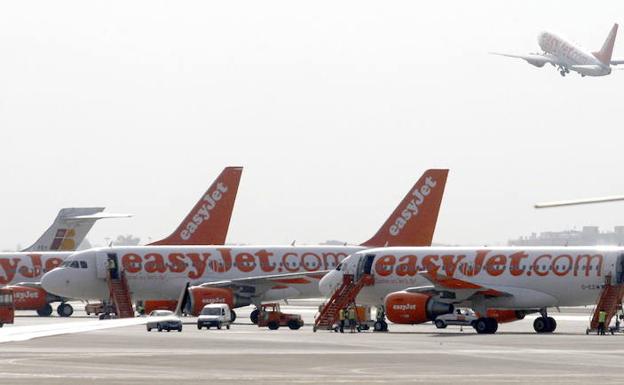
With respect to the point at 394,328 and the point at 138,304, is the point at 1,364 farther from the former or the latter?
the point at 138,304

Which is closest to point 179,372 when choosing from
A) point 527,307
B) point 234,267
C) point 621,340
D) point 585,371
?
point 585,371

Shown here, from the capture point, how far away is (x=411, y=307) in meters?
73.1

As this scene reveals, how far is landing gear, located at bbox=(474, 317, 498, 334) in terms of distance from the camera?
238ft

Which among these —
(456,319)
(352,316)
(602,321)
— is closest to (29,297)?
(352,316)

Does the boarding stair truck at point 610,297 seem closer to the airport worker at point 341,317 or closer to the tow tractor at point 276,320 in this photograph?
the airport worker at point 341,317

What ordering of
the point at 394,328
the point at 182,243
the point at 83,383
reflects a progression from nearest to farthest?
1. the point at 83,383
2. the point at 394,328
3. the point at 182,243

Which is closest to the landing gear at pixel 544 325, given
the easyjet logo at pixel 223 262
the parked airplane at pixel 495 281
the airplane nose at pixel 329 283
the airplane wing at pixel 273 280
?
the parked airplane at pixel 495 281

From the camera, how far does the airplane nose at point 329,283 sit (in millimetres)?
79938

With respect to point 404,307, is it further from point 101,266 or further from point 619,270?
point 101,266

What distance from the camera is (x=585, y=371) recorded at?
44.3m

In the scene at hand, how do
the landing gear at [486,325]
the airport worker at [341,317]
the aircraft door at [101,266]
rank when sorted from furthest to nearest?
the aircraft door at [101,266] → the airport worker at [341,317] → the landing gear at [486,325]

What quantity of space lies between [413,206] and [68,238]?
34.1m

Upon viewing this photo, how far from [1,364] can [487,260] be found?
117 ft

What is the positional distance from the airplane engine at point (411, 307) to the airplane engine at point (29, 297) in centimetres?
3417
